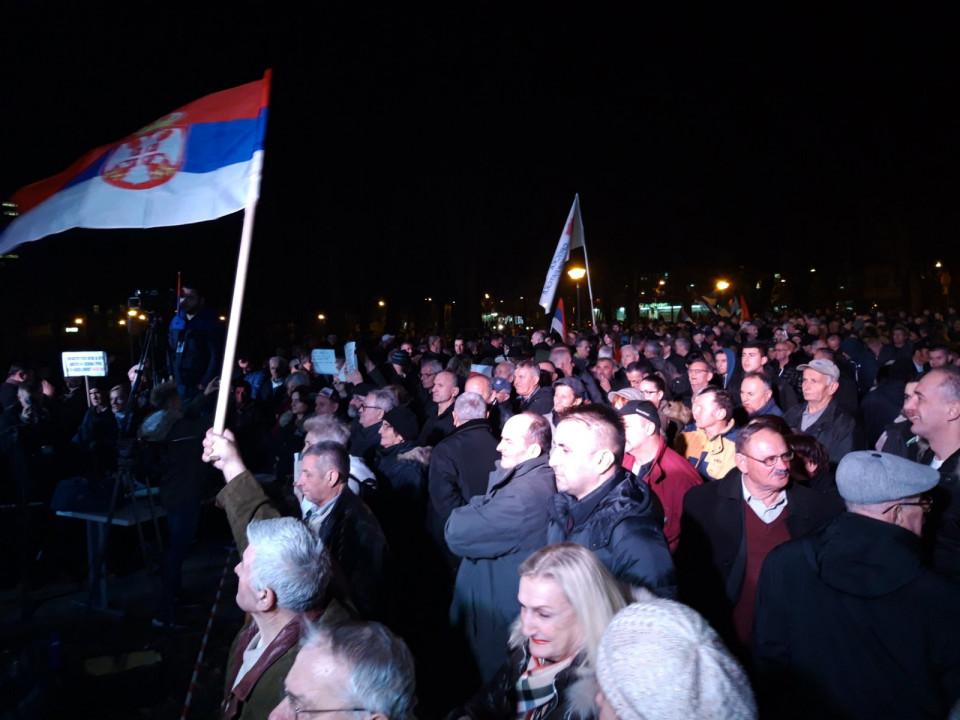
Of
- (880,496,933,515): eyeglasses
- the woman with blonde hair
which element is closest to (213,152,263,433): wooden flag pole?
the woman with blonde hair

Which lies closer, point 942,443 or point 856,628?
point 856,628

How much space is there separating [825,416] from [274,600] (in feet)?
17.5

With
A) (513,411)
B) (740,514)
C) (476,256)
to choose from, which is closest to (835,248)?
(476,256)

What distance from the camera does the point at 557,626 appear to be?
2.29m

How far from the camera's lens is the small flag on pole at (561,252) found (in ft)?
38.7

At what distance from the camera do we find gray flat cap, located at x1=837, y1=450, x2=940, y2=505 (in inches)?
109

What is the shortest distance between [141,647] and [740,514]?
500 centimetres

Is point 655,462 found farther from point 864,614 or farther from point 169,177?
point 169,177

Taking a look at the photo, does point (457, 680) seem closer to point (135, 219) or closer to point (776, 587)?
point (776, 587)

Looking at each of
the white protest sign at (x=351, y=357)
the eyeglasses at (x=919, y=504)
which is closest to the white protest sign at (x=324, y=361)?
the white protest sign at (x=351, y=357)

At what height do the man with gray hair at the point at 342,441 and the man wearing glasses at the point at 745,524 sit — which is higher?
the man with gray hair at the point at 342,441

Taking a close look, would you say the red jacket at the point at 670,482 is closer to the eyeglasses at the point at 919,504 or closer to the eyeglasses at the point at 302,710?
the eyeglasses at the point at 919,504

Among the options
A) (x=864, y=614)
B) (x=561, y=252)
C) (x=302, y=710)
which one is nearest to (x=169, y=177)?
(x=302, y=710)

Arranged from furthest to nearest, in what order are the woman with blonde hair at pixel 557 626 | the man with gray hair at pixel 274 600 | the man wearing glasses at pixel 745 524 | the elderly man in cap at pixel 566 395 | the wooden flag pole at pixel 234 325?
1. the elderly man in cap at pixel 566 395
2. the man wearing glasses at pixel 745 524
3. the wooden flag pole at pixel 234 325
4. the man with gray hair at pixel 274 600
5. the woman with blonde hair at pixel 557 626
